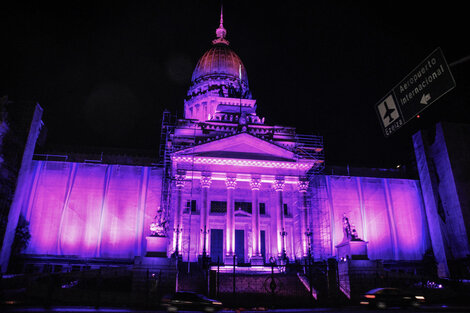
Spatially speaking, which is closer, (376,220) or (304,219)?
(304,219)

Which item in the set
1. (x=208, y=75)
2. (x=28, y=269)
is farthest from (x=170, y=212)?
(x=208, y=75)

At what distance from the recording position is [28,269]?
3294 cm

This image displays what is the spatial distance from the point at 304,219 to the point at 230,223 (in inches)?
296

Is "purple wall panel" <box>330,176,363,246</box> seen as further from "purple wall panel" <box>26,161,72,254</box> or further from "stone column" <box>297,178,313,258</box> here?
"purple wall panel" <box>26,161,72,254</box>

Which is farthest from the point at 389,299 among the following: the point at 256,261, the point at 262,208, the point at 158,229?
the point at 262,208

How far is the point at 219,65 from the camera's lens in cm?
5369

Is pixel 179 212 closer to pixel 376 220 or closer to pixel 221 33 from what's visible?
pixel 376 220

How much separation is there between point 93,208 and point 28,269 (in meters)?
7.76

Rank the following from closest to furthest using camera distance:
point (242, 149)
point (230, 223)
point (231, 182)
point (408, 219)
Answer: point (230, 223), point (231, 182), point (242, 149), point (408, 219)

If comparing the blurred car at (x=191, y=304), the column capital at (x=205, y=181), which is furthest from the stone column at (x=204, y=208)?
the blurred car at (x=191, y=304)

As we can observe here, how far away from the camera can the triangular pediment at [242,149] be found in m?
33.6

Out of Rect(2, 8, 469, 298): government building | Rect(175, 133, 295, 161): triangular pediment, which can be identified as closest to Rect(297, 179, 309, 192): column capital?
Rect(2, 8, 469, 298): government building

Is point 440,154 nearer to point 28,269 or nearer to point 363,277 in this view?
point 363,277

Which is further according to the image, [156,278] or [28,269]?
[28,269]
